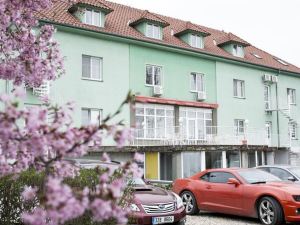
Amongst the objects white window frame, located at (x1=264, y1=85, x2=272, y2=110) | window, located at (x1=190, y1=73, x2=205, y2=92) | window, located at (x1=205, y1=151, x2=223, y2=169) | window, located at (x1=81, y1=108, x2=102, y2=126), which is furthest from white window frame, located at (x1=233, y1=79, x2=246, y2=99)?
window, located at (x1=81, y1=108, x2=102, y2=126)

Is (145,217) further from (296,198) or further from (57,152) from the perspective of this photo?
(57,152)

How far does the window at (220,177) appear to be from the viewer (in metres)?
12.5

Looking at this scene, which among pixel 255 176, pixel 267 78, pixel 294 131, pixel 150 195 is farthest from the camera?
pixel 294 131

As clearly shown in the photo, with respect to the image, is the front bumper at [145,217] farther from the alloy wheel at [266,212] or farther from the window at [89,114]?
the window at [89,114]

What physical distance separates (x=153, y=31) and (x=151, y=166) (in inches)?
376

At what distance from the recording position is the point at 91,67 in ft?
80.3

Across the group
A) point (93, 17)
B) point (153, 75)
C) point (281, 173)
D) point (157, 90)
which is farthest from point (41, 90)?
point (281, 173)

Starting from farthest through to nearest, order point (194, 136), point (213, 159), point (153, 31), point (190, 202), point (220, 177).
→ point (153, 31) < point (194, 136) < point (213, 159) < point (190, 202) < point (220, 177)

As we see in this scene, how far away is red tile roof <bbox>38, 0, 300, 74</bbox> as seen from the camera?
2447cm

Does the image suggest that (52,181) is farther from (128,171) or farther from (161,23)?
(161,23)

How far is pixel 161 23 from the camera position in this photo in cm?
2856

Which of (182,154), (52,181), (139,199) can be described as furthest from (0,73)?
(182,154)

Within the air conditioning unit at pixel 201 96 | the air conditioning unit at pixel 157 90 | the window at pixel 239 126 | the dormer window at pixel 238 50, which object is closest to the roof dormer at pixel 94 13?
the air conditioning unit at pixel 157 90

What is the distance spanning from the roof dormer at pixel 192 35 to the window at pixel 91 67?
25.9ft
